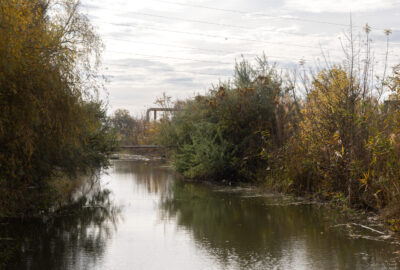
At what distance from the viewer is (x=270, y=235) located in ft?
37.0

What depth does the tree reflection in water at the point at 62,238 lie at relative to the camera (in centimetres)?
909

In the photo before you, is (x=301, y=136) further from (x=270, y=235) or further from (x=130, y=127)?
(x=130, y=127)

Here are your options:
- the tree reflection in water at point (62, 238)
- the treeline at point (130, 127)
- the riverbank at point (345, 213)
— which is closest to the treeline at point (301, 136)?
the riverbank at point (345, 213)

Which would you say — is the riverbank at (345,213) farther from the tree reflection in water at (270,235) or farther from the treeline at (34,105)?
the treeline at (34,105)

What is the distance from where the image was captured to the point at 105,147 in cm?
2014

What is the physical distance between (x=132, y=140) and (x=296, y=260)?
151 ft

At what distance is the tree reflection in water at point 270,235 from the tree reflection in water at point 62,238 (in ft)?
5.95

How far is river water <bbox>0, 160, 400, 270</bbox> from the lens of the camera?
8961 mm

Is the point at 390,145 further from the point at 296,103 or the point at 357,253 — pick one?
the point at 296,103

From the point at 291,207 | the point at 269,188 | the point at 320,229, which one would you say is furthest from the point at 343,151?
the point at 269,188

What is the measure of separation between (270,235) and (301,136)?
646 cm

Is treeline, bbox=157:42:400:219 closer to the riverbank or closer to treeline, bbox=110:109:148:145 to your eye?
the riverbank

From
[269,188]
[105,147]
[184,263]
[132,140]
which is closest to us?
[184,263]

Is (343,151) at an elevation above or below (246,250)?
above
